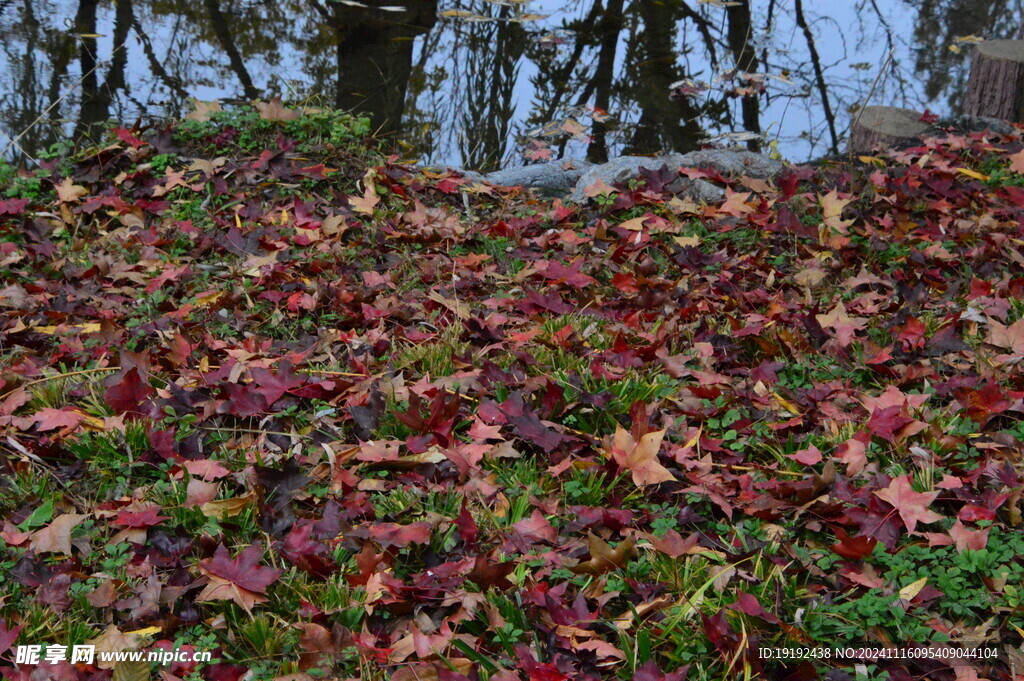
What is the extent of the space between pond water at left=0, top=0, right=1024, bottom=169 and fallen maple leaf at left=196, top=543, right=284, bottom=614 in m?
3.98

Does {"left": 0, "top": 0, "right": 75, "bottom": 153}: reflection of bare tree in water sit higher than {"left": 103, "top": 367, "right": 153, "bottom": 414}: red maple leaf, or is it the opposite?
{"left": 0, "top": 0, "right": 75, "bottom": 153}: reflection of bare tree in water

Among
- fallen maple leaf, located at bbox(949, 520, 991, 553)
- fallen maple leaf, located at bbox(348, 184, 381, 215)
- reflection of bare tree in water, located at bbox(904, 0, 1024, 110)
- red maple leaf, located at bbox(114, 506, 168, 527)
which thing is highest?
reflection of bare tree in water, located at bbox(904, 0, 1024, 110)

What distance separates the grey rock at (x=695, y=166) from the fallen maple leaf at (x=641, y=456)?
100 inches

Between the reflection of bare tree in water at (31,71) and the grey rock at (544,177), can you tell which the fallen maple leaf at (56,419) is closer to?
the grey rock at (544,177)

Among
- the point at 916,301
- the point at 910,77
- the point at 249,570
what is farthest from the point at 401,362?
the point at 910,77

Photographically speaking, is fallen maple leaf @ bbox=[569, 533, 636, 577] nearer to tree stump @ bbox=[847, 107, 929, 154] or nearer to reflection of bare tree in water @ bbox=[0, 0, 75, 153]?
tree stump @ bbox=[847, 107, 929, 154]

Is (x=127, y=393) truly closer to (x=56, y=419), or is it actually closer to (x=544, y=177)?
(x=56, y=419)

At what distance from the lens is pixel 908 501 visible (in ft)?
6.82

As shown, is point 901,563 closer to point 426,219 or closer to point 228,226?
point 426,219

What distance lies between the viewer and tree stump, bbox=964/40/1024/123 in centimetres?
559

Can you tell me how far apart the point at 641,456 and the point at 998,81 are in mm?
5123

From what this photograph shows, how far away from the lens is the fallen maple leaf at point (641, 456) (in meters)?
2.23

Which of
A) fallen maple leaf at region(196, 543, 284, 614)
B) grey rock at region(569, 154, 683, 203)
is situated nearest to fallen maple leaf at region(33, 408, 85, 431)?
fallen maple leaf at region(196, 543, 284, 614)

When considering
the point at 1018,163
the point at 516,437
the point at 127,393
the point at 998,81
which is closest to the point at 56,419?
the point at 127,393
